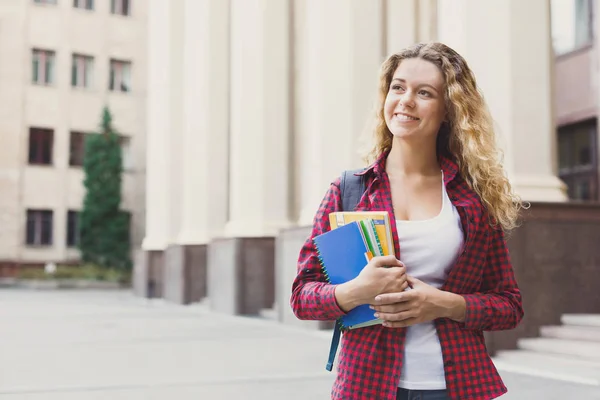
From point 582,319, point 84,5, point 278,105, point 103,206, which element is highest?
point 84,5

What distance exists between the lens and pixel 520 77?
31.7 ft

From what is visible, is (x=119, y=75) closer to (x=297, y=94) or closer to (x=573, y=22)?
(x=297, y=94)

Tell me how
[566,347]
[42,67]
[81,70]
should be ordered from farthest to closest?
[81,70] < [42,67] < [566,347]

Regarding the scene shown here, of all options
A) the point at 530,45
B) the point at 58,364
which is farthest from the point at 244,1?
the point at 58,364

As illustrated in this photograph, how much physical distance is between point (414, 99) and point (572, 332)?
724 cm

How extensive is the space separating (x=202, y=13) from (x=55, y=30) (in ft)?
68.4

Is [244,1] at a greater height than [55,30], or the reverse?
[55,30]

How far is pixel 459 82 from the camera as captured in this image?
2.37 metres

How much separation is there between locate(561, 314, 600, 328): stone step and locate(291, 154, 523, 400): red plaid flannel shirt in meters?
7.23

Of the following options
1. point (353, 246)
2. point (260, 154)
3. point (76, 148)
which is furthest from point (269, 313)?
point (76, 148)

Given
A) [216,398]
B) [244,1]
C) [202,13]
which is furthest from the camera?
[202,13]

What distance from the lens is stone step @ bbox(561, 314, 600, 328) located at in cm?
911

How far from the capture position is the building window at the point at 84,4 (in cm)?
4016

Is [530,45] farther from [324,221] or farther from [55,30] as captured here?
[55,30]
